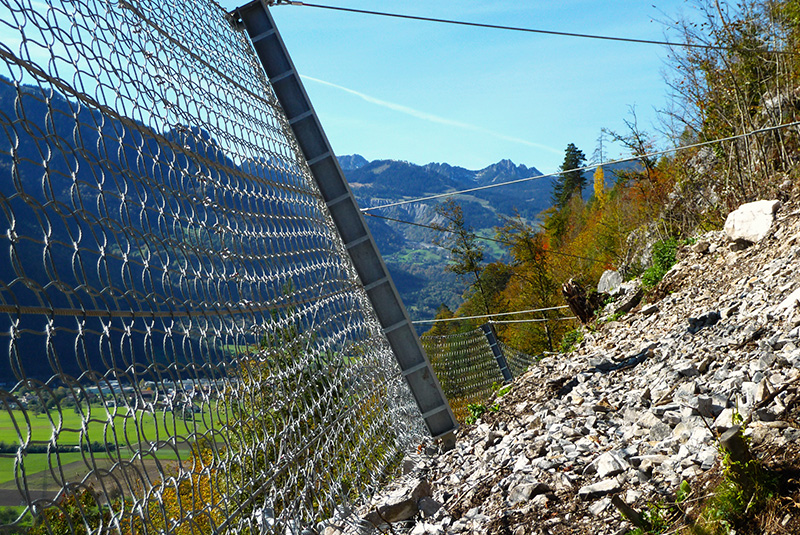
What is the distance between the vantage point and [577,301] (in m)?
7.61

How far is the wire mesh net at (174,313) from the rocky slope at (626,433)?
37 cm

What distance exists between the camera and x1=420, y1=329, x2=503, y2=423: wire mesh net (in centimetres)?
613

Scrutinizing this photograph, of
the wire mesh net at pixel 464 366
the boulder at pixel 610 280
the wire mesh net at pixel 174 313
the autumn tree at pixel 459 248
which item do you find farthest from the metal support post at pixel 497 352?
the autumn tree at pixel 459 248

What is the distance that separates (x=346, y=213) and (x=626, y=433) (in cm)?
154

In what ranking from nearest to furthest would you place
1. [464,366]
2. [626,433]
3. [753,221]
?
[626,433]
[753,221]
[464,366]

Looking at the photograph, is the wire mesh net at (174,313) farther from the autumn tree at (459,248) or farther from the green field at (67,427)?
the autumn tree at (459,248)

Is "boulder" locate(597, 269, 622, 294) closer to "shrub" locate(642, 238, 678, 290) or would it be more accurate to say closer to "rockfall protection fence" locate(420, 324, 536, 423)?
"shrub" locate(642, 238, 678, 290)

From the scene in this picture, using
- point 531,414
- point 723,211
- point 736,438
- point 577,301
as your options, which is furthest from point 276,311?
point 723,211

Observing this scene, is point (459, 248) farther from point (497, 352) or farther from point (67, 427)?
point (67, 427)

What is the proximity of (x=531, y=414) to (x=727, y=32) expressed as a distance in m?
8.22

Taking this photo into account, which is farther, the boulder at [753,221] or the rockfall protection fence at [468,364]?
the rockfall protection fence at [468,364]

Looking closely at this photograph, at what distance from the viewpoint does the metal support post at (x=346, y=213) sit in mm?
2752

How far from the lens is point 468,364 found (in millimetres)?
6473

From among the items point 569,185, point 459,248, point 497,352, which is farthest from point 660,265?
point 569,185
